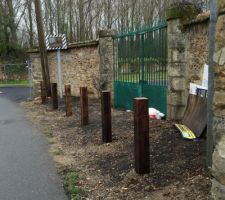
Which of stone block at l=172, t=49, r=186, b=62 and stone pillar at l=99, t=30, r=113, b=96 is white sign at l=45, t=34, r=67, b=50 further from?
stone block at l=172, t=49, r=186, b=62

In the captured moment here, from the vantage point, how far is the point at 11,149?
810cm

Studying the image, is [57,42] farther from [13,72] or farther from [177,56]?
[13,72]

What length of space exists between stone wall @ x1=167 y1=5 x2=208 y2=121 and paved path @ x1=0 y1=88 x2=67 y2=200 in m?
3.07

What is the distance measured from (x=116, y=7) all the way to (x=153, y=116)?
26855mm

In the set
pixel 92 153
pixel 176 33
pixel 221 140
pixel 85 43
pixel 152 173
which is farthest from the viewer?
pixel 85 43

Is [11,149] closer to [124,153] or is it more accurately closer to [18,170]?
[18,170]

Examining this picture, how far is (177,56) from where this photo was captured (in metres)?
9.01

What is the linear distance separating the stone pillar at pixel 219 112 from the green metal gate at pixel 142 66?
6.43 m

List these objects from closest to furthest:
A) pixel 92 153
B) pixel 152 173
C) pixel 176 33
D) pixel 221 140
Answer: pixel 221 140 < pixel 152 173 < pixel 92 153 < pixel 176 33

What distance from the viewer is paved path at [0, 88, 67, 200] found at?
5.34 meters

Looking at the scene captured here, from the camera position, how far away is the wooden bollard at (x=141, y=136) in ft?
18.0

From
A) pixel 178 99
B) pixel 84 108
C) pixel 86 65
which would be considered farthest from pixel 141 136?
pixel 86 65

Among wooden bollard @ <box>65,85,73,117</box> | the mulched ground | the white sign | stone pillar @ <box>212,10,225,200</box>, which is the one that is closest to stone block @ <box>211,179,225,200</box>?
stone pillar @ <box>212,10,225,200</box>

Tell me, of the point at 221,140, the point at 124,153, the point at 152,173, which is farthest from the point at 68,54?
the point at 221,140
